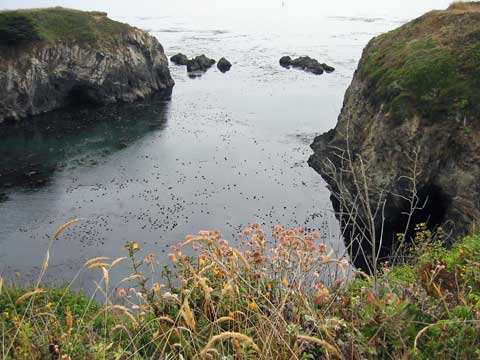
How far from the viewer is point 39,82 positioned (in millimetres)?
64125

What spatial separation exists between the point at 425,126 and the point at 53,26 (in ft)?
201

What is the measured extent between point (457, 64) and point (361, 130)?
921 cm

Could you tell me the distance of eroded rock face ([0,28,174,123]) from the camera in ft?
203

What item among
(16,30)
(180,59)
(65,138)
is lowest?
(65,138)

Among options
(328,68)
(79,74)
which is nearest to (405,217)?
(79,74)

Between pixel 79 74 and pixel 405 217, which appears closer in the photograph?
pixel 405 217

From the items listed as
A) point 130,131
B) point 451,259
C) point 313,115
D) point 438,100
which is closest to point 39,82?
point 130,131

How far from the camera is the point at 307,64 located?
99.6 meters

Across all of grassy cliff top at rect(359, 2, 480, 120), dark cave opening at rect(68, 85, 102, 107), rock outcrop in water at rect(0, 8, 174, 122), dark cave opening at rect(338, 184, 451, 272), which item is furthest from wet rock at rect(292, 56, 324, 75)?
dark cave opening at rect(338, 184, 451, 272)

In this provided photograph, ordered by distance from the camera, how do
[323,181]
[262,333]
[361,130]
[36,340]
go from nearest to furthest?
[262,333] < [36,340] < [361,130] < [323,181]

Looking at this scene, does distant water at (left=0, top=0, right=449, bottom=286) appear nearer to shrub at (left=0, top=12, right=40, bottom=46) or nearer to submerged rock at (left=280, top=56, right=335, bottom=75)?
submerged rock at (left=280, top=56, right=335, bottom=75)

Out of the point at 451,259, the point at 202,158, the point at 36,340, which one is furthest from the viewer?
the point at 202,158

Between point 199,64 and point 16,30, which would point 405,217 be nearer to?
point 16,30

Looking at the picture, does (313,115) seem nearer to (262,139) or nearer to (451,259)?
(262,139)
